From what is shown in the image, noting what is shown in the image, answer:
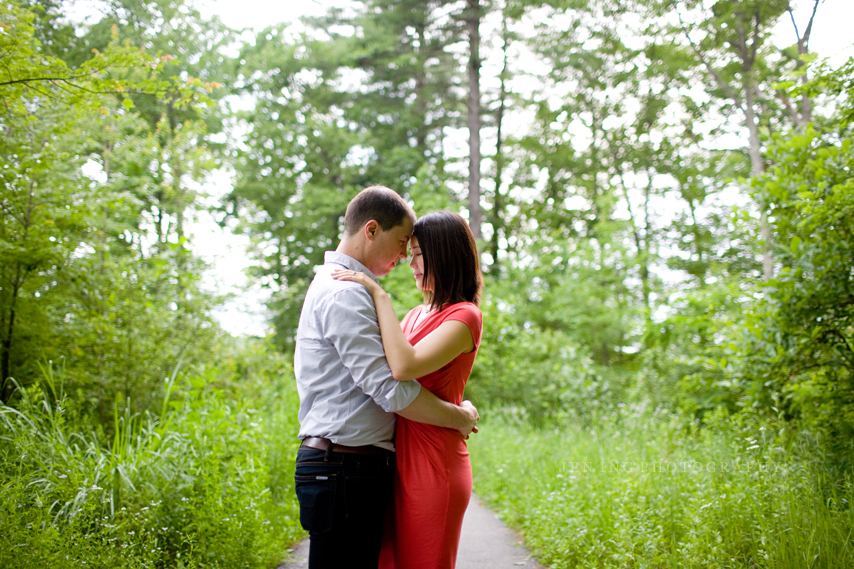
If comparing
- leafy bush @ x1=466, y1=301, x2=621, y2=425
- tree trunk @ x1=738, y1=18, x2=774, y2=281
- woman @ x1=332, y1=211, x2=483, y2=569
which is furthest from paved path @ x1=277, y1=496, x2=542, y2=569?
tree trunk @ x1=738, y1=18, x2=774, y2=281

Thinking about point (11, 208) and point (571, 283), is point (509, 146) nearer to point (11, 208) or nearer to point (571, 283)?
point (571, 283)

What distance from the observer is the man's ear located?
7.58 feet

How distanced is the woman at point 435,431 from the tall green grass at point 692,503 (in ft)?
5.54

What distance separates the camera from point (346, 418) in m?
2.08

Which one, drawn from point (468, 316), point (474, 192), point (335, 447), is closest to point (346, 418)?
point (335, 447)

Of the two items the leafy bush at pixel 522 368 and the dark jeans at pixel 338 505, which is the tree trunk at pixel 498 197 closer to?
the leafy bush at pixel 522 368

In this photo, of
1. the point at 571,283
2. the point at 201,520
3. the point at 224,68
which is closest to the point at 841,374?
the point at 201,520

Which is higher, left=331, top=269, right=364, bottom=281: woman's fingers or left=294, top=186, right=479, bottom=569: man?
left=331, top=269, right=364, bottom=281: woman's fingers

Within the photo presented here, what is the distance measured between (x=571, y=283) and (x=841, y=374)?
33.3 feet

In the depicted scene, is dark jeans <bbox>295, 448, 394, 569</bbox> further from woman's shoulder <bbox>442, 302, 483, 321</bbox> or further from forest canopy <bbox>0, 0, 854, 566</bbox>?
forest canopy <bbox>0, 0, 854, 566</bbox>

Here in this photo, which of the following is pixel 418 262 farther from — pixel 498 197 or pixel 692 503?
pixel 498 197

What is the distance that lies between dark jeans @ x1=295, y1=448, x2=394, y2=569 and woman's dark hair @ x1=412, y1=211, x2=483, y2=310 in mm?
740

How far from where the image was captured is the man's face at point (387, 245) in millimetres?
2336

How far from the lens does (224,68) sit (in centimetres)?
1625
